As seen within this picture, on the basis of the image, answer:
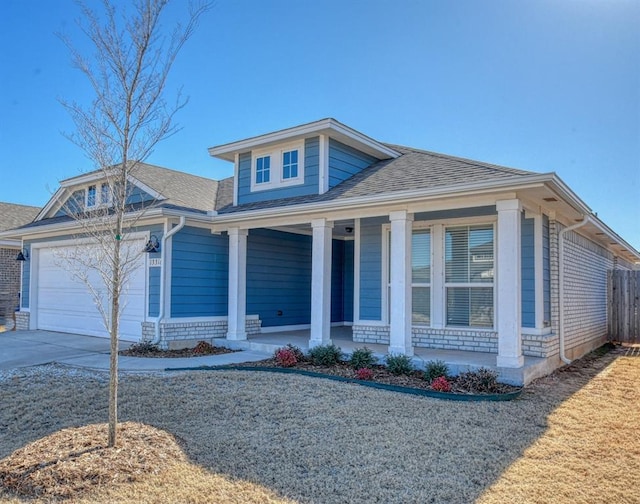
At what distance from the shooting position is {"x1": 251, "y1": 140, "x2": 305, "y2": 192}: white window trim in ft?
33.3

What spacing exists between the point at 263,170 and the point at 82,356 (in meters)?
5.28

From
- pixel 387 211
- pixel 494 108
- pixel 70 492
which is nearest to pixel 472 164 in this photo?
pixel 387 211

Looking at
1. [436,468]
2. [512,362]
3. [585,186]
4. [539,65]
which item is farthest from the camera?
[585,186]

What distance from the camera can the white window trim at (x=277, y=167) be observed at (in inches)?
400

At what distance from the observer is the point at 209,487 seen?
342cm

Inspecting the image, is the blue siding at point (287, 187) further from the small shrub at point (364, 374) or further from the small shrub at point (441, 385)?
the small shrub at point (441, 385)

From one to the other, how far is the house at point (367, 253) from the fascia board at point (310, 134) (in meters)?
0.03

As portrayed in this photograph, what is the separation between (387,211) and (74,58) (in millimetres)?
5027

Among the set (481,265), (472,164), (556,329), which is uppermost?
(472,164)

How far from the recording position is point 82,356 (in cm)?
888

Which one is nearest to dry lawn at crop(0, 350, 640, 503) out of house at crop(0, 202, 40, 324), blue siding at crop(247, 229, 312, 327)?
blue siding at crop(247, 229, 312, 327)

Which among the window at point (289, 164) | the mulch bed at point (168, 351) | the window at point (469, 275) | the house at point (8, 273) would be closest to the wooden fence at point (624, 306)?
the window at point (469, 275)

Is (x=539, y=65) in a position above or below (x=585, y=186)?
above

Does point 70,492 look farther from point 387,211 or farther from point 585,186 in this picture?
point 585,186
